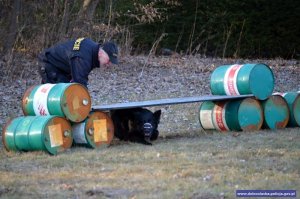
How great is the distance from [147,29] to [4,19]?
10081 mm

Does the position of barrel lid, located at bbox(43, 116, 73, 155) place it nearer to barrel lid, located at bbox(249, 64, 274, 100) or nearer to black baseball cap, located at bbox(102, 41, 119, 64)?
black baseball cap, located at bbox(102, 41, 119, 64)

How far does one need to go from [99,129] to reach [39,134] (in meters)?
0.93

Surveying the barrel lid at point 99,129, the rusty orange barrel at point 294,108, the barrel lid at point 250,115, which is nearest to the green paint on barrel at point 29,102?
the barrel lid at point 99,129

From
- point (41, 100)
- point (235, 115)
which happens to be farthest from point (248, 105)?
point (41, 100)

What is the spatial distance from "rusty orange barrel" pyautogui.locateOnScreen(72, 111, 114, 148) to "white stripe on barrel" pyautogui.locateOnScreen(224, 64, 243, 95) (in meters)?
2.25

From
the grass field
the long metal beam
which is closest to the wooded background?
the long metal beam

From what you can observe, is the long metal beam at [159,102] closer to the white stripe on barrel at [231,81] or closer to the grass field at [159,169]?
the white stripe on barrel at [231,81]

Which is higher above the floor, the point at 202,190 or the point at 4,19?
the point at 4,19

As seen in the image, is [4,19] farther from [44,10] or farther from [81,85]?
[81,85]

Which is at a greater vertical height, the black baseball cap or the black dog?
the black baseball cap

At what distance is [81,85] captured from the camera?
8.57 metres

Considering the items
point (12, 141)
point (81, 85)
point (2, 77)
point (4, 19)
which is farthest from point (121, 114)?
point (4, 19)

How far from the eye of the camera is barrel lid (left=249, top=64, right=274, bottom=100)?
33.1 feet

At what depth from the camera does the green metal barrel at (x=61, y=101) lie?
836cm
